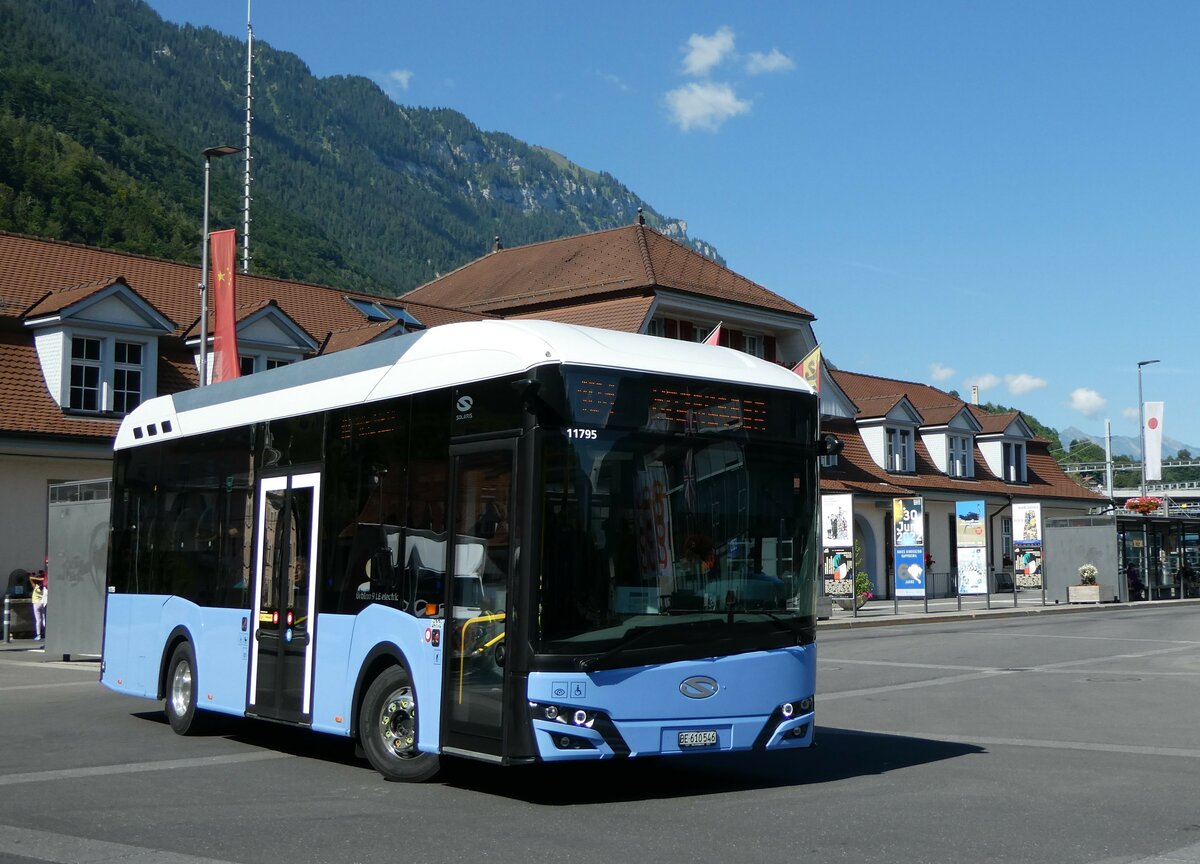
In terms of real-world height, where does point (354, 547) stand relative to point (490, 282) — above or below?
below

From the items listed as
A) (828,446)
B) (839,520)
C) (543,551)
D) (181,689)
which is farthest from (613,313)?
(543,551)

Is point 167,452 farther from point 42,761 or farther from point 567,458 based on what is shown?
point 567,458

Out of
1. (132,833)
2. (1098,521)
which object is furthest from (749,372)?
(1098,521)

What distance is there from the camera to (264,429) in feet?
42.3

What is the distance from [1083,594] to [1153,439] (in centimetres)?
1710

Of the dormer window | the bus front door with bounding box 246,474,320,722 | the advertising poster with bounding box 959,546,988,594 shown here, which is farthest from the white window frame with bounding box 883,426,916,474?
the bus front door with bounding box 246,474,320,722

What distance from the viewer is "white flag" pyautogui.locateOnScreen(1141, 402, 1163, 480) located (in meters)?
62.7

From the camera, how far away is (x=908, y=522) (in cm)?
4059

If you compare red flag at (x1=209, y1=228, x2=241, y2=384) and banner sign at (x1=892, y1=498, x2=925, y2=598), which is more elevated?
red flag at (x1=209, y1=228, x2=241, y2=384)

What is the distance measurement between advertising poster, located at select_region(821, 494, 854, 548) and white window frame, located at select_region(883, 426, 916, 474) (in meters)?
20.2

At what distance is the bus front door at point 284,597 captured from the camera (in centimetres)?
1181

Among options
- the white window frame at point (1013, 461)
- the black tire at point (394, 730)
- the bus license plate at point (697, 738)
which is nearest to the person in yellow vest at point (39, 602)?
the black tire at point (394, 730)

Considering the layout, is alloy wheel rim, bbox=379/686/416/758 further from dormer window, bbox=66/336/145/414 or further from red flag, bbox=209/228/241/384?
dormer window, bbox=66/336/145/414

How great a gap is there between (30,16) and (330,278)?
68.0m
